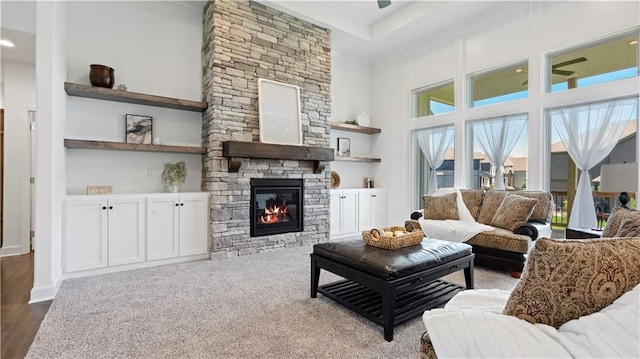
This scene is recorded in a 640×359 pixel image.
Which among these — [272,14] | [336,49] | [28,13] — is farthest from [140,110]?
[336,49]

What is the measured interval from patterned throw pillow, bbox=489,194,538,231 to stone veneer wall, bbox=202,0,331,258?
2581mm

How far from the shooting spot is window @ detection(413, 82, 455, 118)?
5.61 m

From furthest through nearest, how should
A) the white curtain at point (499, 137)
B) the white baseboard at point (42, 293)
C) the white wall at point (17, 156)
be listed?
1. the white curtain at point (499, 137)
2. the white wall at point (17, 156)
3. the white baseboard at point (42, 293)

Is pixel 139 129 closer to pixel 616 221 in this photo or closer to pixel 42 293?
pixel 42 293

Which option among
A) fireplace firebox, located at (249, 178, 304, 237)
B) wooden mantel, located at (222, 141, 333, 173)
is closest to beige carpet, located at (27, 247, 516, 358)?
fireplace firebox, located at (249, 178, 304, 237)

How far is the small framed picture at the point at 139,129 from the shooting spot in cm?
414

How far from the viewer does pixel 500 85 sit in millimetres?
4938

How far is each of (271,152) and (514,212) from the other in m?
3.20

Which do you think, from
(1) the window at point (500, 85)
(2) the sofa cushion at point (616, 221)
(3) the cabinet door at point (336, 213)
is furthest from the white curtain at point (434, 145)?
(2) the sofa cushion at point (616, 221)

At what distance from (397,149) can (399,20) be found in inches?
91.8

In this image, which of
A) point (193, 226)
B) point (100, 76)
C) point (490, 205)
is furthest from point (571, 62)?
point (100, 76)

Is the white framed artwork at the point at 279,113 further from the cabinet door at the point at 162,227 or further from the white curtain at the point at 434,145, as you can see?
the white curtain at the point at 434,145

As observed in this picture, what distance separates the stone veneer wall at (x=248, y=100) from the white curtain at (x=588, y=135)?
3.45 m

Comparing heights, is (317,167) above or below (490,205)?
above
